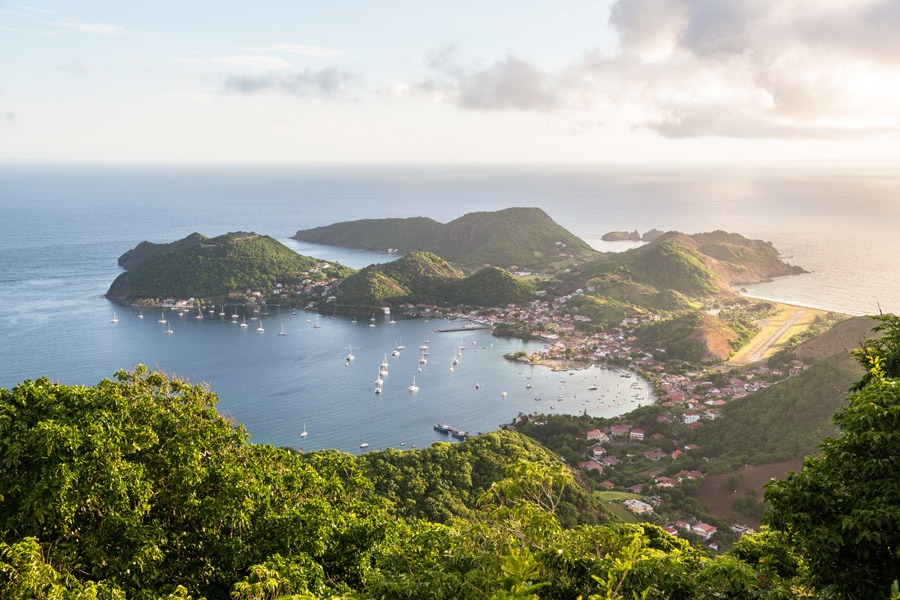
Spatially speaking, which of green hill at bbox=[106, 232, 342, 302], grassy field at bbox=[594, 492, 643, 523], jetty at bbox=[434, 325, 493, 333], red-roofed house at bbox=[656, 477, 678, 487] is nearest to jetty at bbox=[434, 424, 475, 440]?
grassy field at bbox=[594, 492, 643, 523]

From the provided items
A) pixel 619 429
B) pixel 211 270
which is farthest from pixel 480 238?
pixel 619 429

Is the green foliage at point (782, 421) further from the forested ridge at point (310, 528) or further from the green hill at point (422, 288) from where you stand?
the green hill at point (422, 288)

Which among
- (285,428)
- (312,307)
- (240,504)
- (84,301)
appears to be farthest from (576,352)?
(84,301)

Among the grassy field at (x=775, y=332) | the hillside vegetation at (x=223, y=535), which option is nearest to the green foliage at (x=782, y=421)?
the grassy field at (x=775, y=332)

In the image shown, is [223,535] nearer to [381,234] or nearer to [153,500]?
[153,500]

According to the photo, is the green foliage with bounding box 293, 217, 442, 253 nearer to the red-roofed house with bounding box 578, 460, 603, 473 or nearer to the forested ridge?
the red-roofed house with bounding box 578, 460, 603, 473

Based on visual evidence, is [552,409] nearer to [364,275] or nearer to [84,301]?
[364,275]
